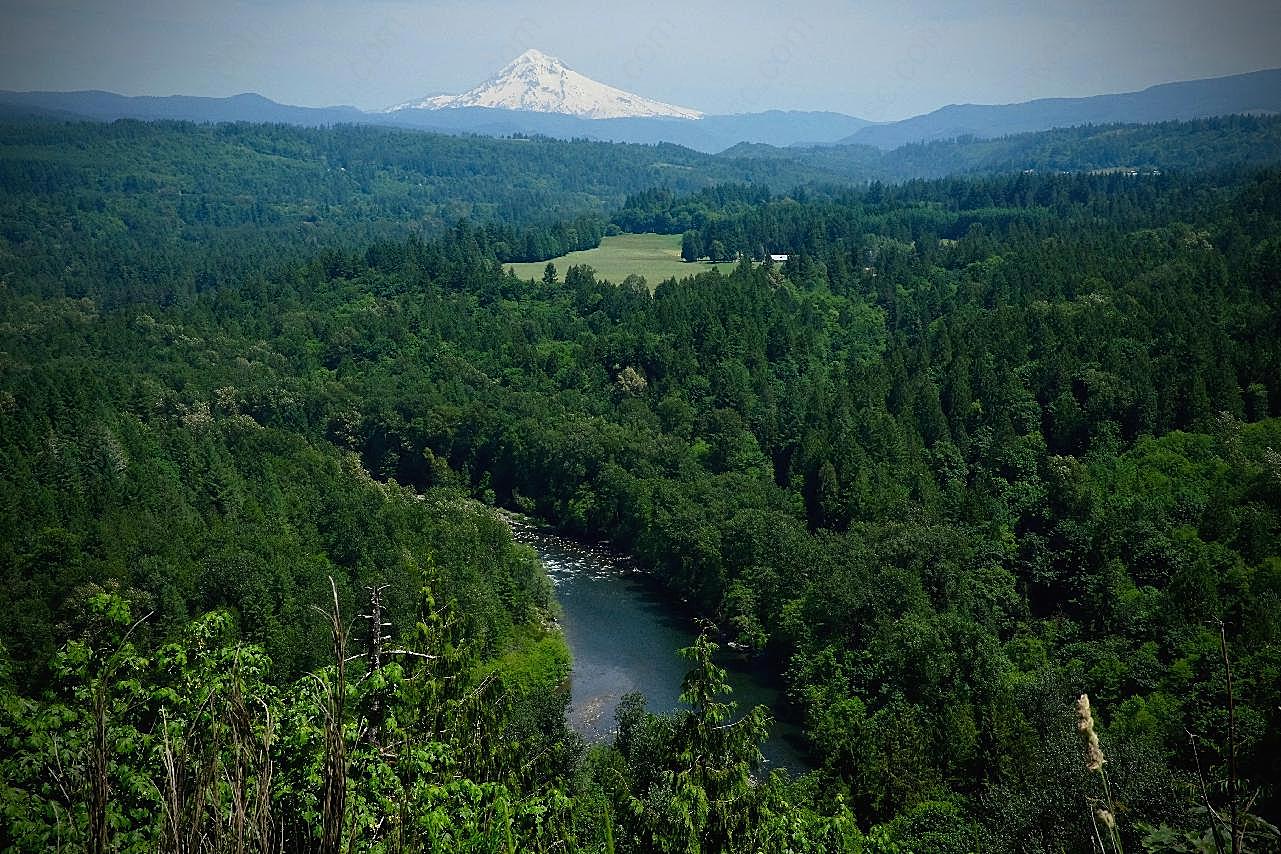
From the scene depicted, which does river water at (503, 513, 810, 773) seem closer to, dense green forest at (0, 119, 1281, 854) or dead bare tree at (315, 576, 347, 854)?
dense green forest at (0, 119, 1281, 854)

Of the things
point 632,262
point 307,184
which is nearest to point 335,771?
point 632,262

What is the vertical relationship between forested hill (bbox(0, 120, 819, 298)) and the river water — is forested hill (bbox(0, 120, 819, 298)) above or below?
above

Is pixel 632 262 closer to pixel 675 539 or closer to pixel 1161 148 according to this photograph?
pixel 675 539

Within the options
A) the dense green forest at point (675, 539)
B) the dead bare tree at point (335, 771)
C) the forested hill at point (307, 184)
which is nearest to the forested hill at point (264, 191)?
the forested hill at point (307, 184)

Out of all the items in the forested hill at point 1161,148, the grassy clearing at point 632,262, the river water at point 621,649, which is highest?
the forested hill at point 1161,148

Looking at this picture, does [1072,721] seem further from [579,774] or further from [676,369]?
[676,369]

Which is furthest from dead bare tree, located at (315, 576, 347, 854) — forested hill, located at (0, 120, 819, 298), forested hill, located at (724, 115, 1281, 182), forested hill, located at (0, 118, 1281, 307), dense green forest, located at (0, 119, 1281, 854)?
forested hill, located at (724, 115, 1281, 182)

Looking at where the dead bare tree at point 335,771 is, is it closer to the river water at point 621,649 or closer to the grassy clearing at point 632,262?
the river water at point 621,649
